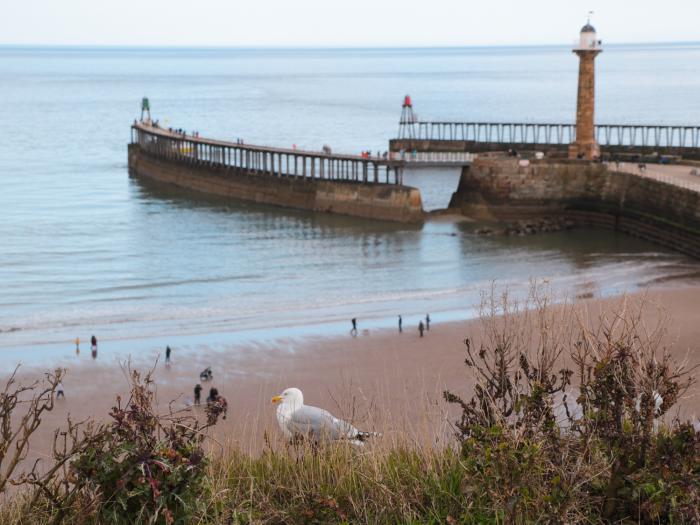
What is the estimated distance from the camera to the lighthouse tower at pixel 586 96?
156ft

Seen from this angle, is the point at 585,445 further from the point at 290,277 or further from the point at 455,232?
the point at 455,232

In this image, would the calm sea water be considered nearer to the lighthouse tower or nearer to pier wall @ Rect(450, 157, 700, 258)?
pier wall @ Rect(450, 157, 700, 258)

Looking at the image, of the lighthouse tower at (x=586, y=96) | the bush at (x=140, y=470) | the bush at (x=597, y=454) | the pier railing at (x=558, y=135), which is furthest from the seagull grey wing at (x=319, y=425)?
the pier railing at (x=558, y=135)

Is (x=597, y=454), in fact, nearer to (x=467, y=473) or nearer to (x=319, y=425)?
(x=467, y=473)

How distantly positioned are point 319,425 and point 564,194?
3930 centimetres

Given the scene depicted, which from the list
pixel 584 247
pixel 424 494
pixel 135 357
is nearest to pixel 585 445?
pixel 424 494

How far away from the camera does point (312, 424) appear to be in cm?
940

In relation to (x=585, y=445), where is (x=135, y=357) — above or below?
below

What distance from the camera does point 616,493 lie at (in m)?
7.47

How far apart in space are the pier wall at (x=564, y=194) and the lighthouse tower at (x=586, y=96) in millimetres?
1687

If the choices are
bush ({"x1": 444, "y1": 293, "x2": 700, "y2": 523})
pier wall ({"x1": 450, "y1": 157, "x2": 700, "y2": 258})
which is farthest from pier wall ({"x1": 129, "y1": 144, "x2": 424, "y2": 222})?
bush ({"x1": 444, "y1": 293, "x2": 700, "y2": 523})

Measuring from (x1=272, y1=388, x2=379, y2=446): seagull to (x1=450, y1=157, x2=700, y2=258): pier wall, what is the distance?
109 feet

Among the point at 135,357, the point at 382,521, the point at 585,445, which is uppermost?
the point at 585,445

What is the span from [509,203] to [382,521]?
134ft
